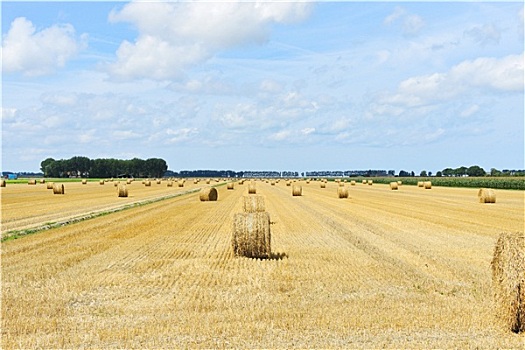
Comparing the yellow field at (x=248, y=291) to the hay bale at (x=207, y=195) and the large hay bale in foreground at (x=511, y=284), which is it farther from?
the hay bale at (x=207, y=195)

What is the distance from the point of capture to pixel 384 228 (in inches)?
951

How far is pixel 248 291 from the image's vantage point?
12227mm

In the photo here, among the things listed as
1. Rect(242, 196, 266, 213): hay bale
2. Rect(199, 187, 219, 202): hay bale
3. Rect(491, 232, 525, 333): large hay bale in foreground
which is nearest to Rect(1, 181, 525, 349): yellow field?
Rect(491, 232, 525, 333): large hay bale in foreground

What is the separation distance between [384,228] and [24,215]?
17.0m

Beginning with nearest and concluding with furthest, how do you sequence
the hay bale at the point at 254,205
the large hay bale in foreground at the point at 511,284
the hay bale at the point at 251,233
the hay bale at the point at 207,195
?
the large hay bale in foreground at the point at 511,284
the hay bale at the point at 251,233
the hay bale at the point at 254,205
the hay bale at the point at 207,195

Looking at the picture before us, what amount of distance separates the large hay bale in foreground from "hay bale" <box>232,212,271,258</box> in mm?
7154

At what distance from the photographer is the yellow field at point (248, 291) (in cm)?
925

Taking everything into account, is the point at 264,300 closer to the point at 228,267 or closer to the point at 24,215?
the point at 228,267

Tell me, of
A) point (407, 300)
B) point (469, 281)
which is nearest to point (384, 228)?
point (469, 281)

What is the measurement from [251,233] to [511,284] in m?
7.76

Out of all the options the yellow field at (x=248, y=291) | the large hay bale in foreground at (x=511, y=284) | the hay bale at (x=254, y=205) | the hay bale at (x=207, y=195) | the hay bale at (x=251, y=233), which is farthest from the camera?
the hay bale at (x=207, y=195)

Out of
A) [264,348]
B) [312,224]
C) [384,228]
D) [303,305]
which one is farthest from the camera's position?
[312,224]

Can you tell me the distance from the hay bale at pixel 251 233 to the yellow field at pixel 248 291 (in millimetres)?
384

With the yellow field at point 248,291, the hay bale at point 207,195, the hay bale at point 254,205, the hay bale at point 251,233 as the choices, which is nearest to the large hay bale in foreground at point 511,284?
the yellow field at point 248,291
